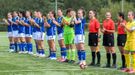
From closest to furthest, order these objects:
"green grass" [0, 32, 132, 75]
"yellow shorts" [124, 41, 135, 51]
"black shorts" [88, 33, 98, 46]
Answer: "green grass" [0, 32, 132, 75] → "yellow shorts" [124, 41, 135, 51] → "black shorts" [88, 33, 98, 46]

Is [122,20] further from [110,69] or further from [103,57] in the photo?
[103,57]

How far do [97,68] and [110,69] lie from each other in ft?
1.62

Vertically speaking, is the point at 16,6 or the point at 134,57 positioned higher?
the point at 16,6

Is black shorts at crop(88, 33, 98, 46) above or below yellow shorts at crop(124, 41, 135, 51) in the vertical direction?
above

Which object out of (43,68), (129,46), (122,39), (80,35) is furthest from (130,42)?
(43,68)

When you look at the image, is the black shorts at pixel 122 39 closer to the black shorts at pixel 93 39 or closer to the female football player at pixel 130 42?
the black shorts at pixel 93 39

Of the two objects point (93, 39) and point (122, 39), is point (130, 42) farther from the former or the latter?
point (93, 39)

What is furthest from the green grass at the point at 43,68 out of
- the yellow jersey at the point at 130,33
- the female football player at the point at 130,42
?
the yellow jersey at the point at 130,33

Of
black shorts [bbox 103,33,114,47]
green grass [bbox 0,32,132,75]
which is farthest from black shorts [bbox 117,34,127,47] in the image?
green grass [bbox 0,32,132,75]

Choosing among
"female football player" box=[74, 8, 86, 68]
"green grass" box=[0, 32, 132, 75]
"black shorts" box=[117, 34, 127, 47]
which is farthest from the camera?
"female football player" box=[74, 8, 86, 68]

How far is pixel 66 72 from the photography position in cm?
1393

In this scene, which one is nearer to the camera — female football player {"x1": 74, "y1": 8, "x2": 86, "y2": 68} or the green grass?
the green grass

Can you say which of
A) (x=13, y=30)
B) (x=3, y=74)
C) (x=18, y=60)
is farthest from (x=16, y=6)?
(x=3, y=74)

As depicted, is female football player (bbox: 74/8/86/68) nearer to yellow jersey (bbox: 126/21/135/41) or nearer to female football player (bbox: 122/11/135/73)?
female football player (bbox: 122/11/135/73)
